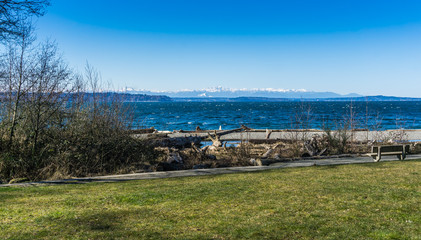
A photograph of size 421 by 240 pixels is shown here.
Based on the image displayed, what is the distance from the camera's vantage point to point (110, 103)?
10.4 m

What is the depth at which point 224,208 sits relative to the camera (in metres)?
5.77

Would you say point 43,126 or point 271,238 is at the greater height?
point 43,126

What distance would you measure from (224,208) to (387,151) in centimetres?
709

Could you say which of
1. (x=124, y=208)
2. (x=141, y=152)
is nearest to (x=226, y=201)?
(x=124, y=208)

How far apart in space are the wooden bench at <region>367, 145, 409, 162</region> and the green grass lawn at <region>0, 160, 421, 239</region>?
2.02 meters

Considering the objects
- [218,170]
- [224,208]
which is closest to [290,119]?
[218,170]

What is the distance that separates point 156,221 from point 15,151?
5550mm

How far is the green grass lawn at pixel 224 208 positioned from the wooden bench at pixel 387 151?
2.02 m

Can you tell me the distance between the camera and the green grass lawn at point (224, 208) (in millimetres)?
4660

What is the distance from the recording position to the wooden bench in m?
10.5

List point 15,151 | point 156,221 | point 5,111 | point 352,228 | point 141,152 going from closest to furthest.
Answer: point 352,228 < point 156,221 < point 15,151 < point 5,111 < point 141,152

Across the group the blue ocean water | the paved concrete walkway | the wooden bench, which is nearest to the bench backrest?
the wooden bench

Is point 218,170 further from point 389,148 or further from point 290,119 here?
point 290,119

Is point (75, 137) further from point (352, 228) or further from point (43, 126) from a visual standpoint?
point (352, 228)
